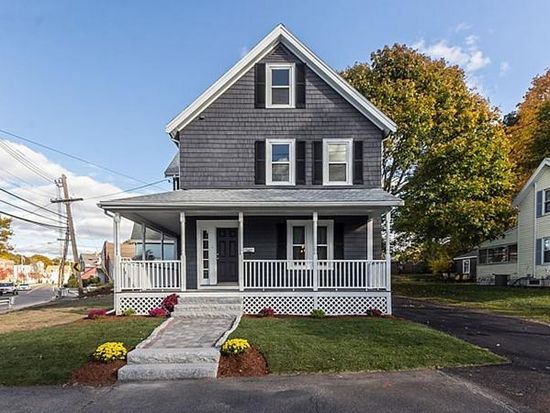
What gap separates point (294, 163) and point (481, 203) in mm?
10668

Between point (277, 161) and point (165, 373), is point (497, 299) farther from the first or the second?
point (165, 373)

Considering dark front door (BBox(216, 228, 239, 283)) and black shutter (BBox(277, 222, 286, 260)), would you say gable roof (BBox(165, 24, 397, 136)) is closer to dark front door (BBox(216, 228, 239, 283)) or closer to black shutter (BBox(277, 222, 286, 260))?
dark front door (BBox(216, 228, 239, 283))

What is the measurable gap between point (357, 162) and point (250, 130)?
12.2 feet

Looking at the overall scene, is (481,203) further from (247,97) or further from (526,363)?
(526,363)

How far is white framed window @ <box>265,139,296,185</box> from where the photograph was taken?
1509cm

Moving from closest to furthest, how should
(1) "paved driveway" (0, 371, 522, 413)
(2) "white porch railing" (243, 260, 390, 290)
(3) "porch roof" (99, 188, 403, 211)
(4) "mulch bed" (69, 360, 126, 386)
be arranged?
1. (1) "paved driveway" (0, 371, 522, 413)
2. (4) "mulch bed" (69, 360, 126, 386)
3. (3) "porch roof" (99, 188, 403, 211)
4. (2) "white porch railing" (243, 260, 390, 290)

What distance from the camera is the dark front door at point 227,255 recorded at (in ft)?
48.6

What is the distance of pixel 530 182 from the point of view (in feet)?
81.1

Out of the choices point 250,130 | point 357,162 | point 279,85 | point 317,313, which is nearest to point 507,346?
point 317,313

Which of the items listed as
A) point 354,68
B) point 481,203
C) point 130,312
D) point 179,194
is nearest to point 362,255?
point 179,194

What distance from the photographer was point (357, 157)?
49.6ft

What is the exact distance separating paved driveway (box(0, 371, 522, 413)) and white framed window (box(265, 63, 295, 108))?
10.4 m

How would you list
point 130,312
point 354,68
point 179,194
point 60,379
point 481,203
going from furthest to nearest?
point 354,68, point 481,203, point 179,194, point 130,312, point 60,379

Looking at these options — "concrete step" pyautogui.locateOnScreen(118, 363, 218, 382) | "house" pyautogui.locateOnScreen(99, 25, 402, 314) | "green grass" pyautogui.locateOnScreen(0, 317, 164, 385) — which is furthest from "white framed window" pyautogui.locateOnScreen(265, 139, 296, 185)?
"concrete step" pyautogui.locateOnScreen(118, 363, 218, 382)
